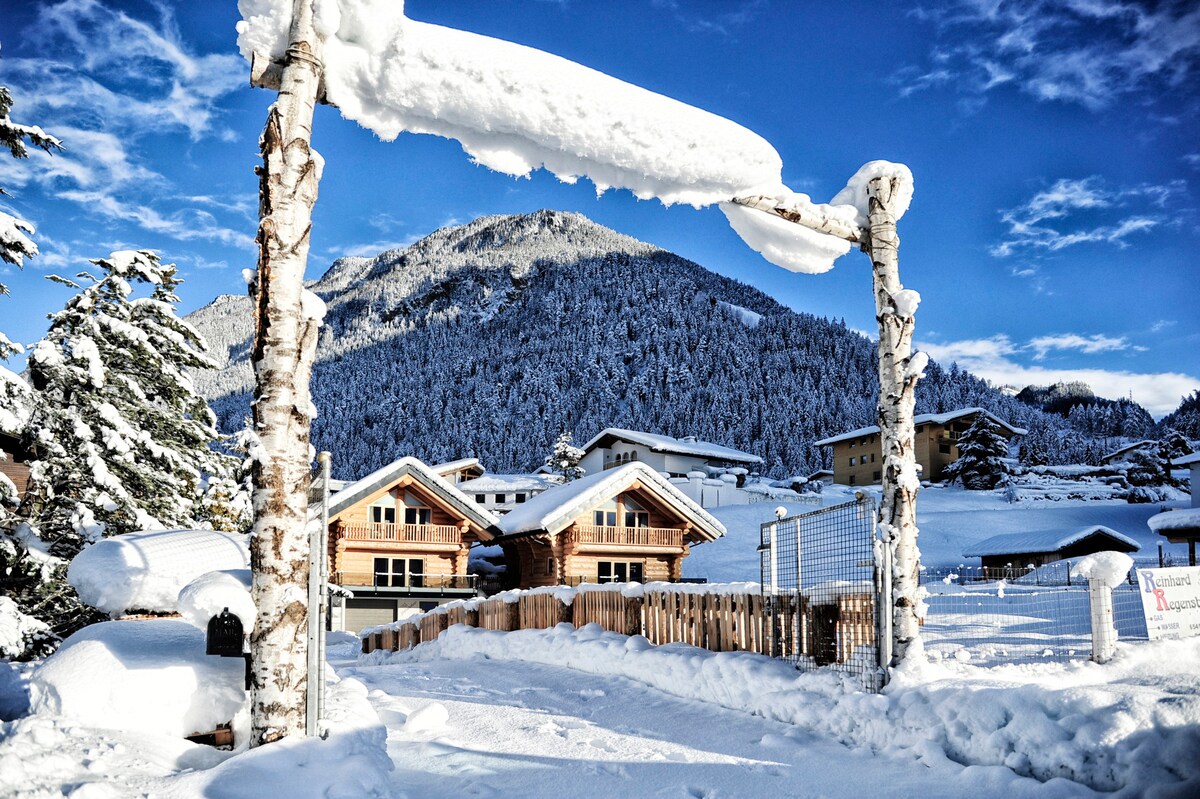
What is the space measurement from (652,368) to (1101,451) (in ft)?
256

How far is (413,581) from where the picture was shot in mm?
35219

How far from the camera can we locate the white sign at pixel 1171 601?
1181cm

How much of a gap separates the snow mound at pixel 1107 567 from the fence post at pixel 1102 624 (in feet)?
0.32

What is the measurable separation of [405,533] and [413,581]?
2.40 m

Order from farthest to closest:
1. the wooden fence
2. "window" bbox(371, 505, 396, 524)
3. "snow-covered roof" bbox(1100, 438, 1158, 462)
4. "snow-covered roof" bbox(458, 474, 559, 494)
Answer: "snow-covered roof" bbox(1100, 438, 1158, 462) < "snow-covered roof" bbox(458, 474, 559, 494) < "window" bbox(371, 505, 396, 524) < the wooden fence

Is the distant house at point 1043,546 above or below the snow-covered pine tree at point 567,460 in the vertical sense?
below

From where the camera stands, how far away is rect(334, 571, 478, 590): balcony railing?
34.6 meters

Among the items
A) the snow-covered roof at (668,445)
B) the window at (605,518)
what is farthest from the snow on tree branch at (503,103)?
the snow-covered roof at (668,445)

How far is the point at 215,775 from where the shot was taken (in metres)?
4.71

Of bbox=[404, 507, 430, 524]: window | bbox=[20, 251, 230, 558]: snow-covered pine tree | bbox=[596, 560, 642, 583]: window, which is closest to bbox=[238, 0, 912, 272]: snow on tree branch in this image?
bbox=[20, 251, 230, 558]: snow-covered pine tree

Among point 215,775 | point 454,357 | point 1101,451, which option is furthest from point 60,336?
point 454,357

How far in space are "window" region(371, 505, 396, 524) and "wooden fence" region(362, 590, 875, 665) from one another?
16319mm

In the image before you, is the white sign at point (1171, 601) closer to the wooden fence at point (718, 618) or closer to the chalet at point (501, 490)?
the wooden fence at point (718, 618)

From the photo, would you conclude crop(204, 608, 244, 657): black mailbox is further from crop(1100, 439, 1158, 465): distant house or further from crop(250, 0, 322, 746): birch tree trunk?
crop(1100, 439, 1158, 465): distant house
